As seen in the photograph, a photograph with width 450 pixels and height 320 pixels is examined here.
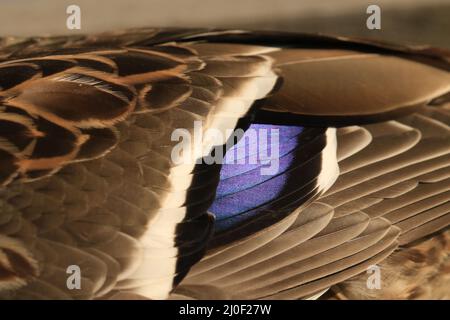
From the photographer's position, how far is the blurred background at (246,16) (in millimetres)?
3381

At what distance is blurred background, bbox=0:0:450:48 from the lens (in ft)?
11.1

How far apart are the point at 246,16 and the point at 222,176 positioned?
2034 millimetres

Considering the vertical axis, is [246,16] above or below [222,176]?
above

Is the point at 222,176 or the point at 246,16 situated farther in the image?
the point at 246,16

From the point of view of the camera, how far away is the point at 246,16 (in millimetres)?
3564

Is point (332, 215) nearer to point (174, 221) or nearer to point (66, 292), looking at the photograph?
point (174, 221)

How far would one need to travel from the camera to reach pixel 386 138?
68.1 inches

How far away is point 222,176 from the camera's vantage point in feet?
5.42

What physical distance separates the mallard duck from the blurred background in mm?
1590

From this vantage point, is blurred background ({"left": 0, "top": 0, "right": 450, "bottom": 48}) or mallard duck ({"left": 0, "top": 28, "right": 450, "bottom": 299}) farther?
blurred background ({"left": 0, "top": 0, "right": 450, "bottom": 48})

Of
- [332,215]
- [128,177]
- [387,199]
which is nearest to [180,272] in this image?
[128,177]

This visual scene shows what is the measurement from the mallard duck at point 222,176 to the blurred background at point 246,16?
5.22 ft

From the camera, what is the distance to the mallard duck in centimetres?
156

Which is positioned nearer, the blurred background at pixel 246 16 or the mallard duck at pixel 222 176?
the mallard duck at pixel 222 176
